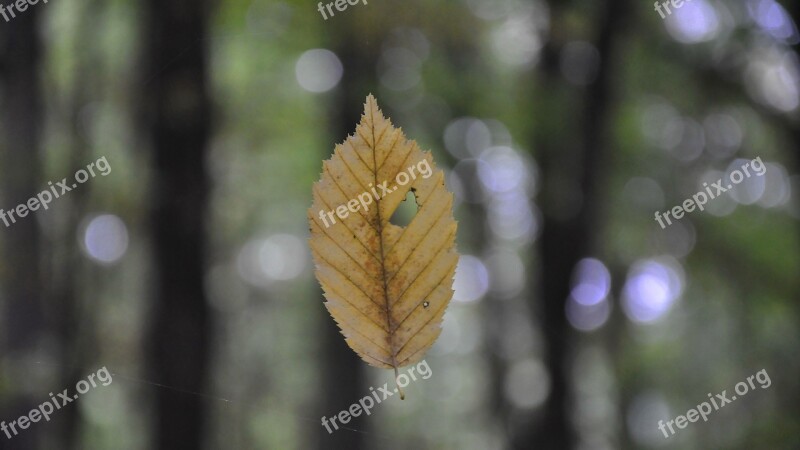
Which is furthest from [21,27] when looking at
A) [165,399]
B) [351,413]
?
[351,413]

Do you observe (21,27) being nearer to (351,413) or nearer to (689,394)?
(351,413)

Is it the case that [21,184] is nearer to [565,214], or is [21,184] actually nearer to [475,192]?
[565,214]

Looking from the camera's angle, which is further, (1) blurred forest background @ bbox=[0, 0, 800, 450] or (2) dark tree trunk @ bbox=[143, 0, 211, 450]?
(1) blurred forest background @ bbox=[0, 0, 800, 450]

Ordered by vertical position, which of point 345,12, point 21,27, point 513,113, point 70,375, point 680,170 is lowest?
point 70,375

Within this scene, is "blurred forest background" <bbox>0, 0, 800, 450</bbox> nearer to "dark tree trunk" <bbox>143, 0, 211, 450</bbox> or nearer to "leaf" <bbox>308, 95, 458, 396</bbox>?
"dark tree trunk" <bbox>143, 0, 211, 450</bbox>

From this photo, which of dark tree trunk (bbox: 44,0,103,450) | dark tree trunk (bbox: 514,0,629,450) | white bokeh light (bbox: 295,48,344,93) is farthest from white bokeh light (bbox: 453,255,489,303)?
dark tree trunk (bbox: 44,0,103,450)

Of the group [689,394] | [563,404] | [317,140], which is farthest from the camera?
[689,394]
